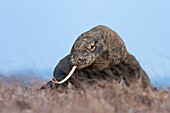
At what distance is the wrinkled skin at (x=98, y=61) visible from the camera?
4.52 metres

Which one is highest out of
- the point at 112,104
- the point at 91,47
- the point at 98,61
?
the point at 91,47

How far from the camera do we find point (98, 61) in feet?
15.7

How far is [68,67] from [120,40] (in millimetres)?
1175

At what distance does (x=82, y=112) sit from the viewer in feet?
7.62

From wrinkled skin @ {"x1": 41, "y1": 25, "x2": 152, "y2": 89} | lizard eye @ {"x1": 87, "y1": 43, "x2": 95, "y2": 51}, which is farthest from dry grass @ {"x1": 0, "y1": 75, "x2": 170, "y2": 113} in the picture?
lizard eye @ {"x1": 87, "y1": 43, "x2": 95, "y2": 51}

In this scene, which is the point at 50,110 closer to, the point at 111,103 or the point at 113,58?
the point at 111,103

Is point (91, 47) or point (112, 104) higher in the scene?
point (91, 47)

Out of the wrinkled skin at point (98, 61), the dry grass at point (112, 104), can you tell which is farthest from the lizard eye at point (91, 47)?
the dry grass at point (112, 104)

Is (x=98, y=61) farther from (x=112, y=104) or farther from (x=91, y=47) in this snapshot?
(x=112, y=104)

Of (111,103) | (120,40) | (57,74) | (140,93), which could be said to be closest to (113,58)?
(120,40)

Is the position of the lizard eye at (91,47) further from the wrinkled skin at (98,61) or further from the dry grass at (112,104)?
the dry grass at (112,104)

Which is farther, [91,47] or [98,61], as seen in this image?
[98,61]

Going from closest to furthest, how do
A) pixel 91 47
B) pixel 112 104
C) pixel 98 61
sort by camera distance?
pixel 112 104 < pixel 91 47 < pixel 98 61

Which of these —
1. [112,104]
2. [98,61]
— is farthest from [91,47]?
[112,104]
